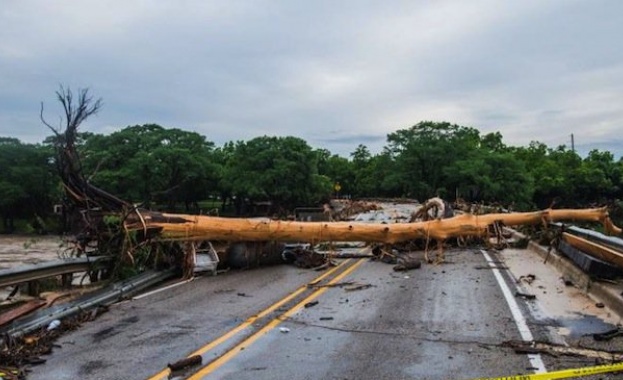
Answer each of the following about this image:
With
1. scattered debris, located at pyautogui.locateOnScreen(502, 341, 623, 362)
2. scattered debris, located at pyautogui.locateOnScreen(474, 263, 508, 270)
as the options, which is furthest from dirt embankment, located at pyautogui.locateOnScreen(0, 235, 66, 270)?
scattered debris, located at pyautogui.locateOnScreen(502, 341, 623, 362)

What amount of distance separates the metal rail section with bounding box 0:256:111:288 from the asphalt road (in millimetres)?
1200

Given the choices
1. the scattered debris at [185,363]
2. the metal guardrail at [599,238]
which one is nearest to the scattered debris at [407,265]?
the metal guardrail at [599,238]

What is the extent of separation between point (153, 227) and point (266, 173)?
53737 mm

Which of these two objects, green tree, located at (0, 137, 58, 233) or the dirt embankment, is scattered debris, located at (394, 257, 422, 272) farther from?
green tree, located at (0, 137, 58, 233)

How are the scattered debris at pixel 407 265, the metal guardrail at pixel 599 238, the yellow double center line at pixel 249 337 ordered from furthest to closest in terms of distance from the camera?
the scattered debris at pixel 407 265, the metal guardrail at pixel 599 238, the yellow double center line at pixel 249 337

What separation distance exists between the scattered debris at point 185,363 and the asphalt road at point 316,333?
11cm

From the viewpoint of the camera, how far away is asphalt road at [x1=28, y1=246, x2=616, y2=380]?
5875mm

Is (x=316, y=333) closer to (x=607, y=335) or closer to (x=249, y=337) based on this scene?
(x=249, y=337)

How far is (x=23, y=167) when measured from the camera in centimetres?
6444

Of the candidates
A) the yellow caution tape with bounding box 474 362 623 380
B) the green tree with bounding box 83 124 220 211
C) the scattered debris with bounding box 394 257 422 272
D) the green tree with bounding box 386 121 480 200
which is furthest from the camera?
the green tree with bounding box 386 121 480 200

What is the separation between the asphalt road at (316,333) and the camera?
588cm

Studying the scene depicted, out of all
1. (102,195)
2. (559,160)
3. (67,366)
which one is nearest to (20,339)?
(67,366)

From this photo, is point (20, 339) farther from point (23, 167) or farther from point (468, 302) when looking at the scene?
point (23, 167)

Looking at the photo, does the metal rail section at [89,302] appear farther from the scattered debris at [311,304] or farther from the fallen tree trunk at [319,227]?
the scattered debris at [311,304]
